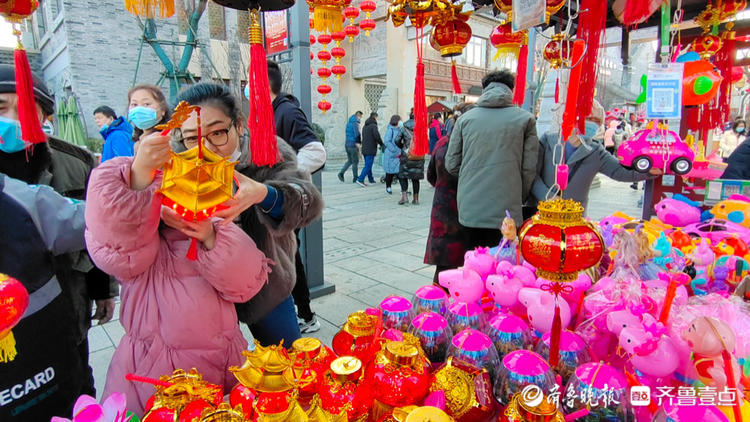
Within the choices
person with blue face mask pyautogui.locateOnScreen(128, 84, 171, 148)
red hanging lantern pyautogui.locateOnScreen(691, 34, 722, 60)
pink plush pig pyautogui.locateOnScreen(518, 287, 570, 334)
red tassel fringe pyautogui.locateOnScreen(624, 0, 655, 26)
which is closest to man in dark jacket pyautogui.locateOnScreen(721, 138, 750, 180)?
red hanging lantern pyautogui.locateOnScreen(691, 34, 722, 60)

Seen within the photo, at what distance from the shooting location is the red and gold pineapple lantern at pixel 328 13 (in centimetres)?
215

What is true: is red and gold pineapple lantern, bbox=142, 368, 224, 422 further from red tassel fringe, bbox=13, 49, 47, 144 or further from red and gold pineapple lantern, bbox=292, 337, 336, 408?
red tassel fringe, bbox=13, 49, 47, 144

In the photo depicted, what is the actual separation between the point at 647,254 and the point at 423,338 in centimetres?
109

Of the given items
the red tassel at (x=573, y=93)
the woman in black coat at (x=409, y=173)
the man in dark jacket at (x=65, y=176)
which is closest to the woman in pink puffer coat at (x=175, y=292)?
the man in dark jacket at (x=65, y=176)

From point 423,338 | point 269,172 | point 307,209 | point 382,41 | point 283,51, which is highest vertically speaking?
point 382,41

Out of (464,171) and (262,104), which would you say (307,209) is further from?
(464,171)

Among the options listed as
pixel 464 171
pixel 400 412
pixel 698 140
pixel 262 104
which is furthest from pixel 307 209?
pixel 698 140

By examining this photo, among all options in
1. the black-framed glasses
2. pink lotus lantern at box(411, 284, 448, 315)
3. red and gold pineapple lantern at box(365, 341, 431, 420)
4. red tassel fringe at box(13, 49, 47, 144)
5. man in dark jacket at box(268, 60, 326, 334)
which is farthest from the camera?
man in dark jacket at box(268, 60, 326, 334)

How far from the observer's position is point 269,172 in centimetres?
144

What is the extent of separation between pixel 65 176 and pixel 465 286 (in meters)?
1.52

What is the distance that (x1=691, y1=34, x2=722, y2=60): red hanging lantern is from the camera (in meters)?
2.56

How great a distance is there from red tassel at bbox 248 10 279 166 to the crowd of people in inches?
1.7

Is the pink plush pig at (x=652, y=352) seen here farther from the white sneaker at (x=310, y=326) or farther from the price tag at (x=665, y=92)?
the white sneaker at (x=310, y=326)

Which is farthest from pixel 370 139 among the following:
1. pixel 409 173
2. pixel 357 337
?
pixel 357 337
